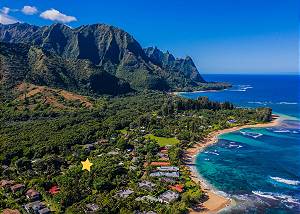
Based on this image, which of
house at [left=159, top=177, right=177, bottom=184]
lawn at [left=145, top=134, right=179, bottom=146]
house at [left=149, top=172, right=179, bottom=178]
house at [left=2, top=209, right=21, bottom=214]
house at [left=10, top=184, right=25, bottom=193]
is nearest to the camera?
house at [left=2, top=209, right=21, bottom=214]

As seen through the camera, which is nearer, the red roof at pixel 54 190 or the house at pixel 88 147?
the red roof at pixel 54 190

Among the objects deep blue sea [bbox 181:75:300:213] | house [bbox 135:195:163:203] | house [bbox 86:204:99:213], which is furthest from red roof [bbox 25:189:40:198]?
deep blue sea [bbox 181:75:300:213]

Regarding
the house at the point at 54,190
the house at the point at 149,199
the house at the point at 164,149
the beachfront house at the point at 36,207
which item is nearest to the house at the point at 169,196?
the house at the point at 149,199

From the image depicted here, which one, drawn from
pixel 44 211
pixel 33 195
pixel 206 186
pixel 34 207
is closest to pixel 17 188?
pixel 33 195

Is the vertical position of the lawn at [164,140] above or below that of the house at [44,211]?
above

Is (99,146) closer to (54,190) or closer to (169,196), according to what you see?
(54,190)

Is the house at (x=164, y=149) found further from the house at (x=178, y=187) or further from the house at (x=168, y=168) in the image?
the house at (x=178, y=187)

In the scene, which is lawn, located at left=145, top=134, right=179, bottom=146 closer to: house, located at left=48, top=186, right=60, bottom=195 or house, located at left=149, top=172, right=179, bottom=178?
house, located at left=149, top=172, right=179, bottom=178
